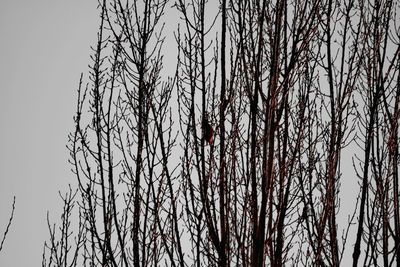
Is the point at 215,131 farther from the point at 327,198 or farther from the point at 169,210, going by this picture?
the point at 327,198

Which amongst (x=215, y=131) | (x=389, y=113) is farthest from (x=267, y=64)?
(x=389, y=113)

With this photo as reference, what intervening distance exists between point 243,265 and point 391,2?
2869 mm

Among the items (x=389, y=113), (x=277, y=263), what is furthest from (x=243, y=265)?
(x=389, y=113)

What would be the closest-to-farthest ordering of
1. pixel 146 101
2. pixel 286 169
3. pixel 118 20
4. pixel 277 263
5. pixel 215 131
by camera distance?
pixel 277 263 < pixel 286 169 < pixel 215 131 < pixel 146 101 < pixel 118 20

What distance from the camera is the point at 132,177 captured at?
10.0ft

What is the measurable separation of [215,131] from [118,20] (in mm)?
1359

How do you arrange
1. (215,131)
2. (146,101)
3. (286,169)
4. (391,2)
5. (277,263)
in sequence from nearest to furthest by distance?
(277,263)
(286,169)
(215,131)
(146,101)
(391,2)

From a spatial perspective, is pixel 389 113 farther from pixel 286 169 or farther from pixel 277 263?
pixel 277 263

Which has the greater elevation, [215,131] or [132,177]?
[215,131]

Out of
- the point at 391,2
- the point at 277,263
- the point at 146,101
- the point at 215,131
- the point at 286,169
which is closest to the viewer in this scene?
the point at 277,263

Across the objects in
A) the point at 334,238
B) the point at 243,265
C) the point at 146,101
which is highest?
the point at 146,101

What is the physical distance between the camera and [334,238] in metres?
2.98

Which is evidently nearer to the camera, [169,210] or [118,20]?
[169,210]

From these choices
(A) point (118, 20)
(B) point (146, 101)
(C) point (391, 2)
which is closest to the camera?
(B) point (146, 101)
